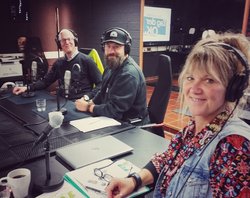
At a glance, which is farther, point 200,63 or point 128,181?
point 128,181

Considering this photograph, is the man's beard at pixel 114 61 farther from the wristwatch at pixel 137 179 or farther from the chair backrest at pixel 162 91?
the wristwatch at pixel 137 179

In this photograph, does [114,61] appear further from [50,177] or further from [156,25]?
[156,25]

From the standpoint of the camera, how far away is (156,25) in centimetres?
629

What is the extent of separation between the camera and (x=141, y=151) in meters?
1.32

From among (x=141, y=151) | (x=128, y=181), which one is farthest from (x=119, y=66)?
(x=128, y=181)

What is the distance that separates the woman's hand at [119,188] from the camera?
3.11 ft

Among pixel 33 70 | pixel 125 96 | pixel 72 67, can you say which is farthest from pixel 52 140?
pixel 72 67

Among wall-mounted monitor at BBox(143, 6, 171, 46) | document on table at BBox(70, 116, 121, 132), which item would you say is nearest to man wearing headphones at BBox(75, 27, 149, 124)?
document on table at BBox(70, 116, 121, 132)

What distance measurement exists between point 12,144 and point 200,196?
102 centimetres

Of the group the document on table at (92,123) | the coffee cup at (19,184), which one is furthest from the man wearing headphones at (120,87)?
the coffee cup at (19,184)

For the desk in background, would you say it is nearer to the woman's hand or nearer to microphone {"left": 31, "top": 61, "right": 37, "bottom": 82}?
the woman's hand

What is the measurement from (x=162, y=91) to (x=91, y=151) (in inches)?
37.9

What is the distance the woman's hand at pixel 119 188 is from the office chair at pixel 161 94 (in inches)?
40.2

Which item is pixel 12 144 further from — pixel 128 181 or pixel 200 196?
pixel 200 196
